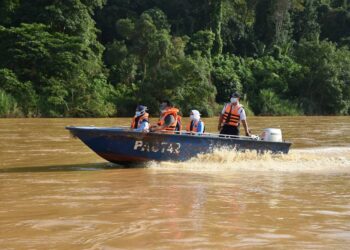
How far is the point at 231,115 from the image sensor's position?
11.5 meters

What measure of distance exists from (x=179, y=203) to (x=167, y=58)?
30.7 m

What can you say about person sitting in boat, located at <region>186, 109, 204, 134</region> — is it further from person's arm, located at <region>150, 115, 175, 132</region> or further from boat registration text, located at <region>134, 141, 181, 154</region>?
boat registration text, located at <region>134, 141, 181, 154</region>

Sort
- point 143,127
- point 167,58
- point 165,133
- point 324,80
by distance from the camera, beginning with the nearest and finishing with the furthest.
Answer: point 165,133 → point 143,127 → point 167,58 → point 324,80

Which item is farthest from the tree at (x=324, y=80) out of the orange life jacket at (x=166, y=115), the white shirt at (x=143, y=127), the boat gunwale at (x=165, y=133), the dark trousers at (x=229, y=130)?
the white shirt at (x=143, y=127)

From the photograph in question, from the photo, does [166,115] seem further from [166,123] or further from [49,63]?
[49,63]

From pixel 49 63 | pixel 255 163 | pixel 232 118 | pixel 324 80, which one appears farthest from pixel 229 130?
pixel 324 80

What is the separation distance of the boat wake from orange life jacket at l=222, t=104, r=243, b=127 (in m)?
0.70

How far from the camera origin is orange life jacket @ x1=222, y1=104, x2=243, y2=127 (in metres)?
11.4

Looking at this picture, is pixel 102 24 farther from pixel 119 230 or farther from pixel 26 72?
pixel 119 230

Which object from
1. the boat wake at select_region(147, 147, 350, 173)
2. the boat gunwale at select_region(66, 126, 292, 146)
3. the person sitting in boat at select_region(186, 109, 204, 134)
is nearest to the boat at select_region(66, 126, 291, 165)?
the boat gunwale at select_region(66, 126, 292, 146)

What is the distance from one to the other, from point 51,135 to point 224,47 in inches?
1400

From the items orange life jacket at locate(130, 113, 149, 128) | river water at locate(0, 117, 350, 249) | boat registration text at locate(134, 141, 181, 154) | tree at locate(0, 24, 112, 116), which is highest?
tree at locate(0, 24, 112, 116)

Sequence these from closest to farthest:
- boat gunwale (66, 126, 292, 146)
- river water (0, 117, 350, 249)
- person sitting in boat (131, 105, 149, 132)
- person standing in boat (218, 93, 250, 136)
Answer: river water (0, 117, 350, 249)
boat gunwale (66, 126, 292, 146)
person sitting in boat (131, 105, 149, 132)
person standing in boat (218, 93, 250, 136)

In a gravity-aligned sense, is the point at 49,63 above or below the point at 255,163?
above
